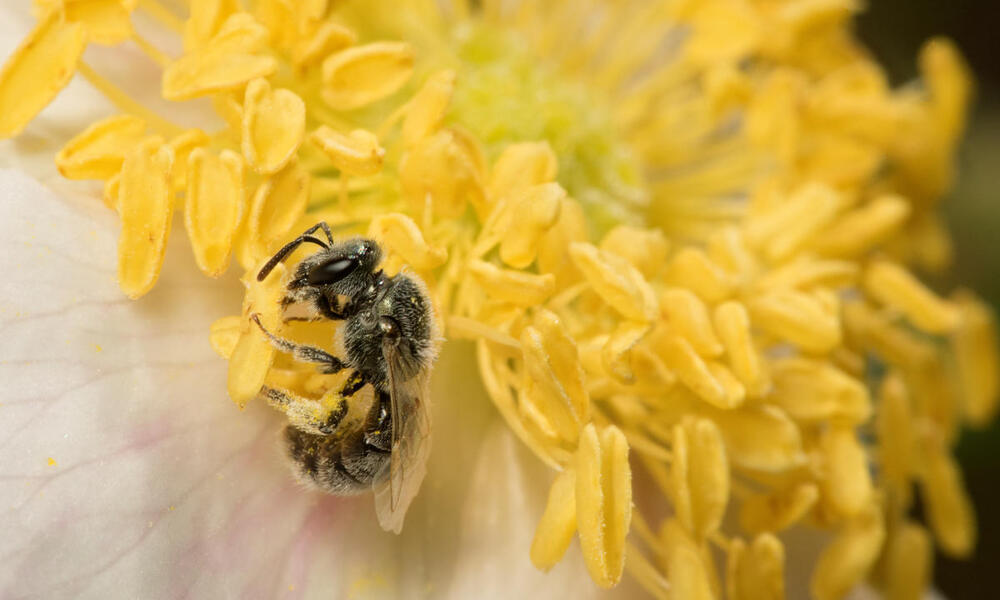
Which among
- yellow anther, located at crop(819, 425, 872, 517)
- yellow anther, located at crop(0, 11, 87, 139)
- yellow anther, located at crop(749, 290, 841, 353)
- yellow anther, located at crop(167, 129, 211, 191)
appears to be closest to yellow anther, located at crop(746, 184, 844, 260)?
yellow anther, located at crop(749, 290, 841, 353)

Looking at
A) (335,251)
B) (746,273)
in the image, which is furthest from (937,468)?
(335,251)

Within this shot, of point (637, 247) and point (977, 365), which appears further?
point (977, 365)

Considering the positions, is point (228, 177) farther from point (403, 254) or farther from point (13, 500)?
point (13, 500)

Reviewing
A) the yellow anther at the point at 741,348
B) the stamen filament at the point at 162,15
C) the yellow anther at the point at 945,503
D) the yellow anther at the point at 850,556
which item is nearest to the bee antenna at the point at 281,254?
the stamen filament at the point at 162,15

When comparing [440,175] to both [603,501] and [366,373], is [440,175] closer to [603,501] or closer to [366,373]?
[366,373]

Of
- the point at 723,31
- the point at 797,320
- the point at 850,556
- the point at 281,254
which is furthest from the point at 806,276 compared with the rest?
Answer: the point at 281,254

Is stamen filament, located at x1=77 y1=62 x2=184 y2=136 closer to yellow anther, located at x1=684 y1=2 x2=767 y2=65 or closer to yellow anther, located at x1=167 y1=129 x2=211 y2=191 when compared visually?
yellow anther, located at x1=167 y1=129 x2=211 y2=191

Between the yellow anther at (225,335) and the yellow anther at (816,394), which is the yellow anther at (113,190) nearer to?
the yellow anther at (225,335)
